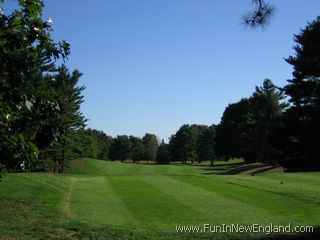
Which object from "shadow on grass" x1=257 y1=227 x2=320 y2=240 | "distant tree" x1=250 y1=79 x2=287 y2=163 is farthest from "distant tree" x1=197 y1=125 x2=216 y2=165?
"shadow on grass" x1=257 y1=227 x2=320 y2=240


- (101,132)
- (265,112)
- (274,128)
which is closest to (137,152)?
(101,132)

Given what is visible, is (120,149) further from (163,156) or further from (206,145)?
(206,145)

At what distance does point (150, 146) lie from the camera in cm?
13750

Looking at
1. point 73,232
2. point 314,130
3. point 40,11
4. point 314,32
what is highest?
point 314,32

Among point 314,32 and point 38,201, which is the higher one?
point 314,32

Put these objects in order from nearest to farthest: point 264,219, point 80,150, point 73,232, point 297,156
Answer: point 73,232 < point 264,219 < point 297,156 < point 80,150

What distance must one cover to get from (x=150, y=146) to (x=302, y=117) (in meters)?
92.0

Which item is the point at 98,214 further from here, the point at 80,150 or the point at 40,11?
the point at 80,150

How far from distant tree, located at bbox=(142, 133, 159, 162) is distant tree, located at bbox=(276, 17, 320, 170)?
79.7 metres

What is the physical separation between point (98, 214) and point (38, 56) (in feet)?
31.6

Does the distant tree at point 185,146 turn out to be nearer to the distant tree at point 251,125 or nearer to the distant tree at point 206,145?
the distant tree at point 206,145

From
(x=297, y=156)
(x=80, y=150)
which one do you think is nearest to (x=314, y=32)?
(x=297, y=156)

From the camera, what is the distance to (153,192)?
20.7 meters

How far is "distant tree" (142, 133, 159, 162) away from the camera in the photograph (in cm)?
12900
